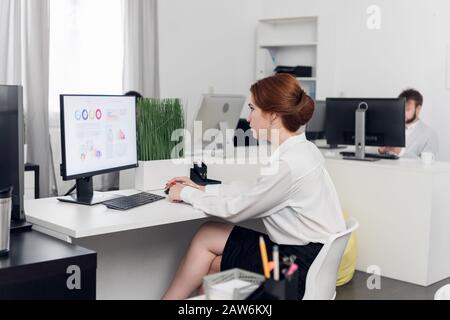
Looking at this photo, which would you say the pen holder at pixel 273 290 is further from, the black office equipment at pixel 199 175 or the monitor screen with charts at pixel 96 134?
the black office equipment at pixel 199 175

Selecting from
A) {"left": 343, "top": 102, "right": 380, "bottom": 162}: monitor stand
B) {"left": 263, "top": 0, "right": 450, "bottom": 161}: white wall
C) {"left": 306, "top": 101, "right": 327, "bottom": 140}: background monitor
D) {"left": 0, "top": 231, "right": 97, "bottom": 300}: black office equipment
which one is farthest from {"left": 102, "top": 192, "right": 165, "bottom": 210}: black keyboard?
{"left": 263, "top": 0, "right": 450, "bottom": 161}: white wall

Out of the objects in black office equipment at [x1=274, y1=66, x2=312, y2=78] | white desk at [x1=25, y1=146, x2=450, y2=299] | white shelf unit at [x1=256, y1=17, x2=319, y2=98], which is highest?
white shelf unit at [x1=256, y1=17, x2=319, y2=98]

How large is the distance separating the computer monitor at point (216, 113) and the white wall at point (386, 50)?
2.38 metres

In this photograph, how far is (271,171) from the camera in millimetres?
2332

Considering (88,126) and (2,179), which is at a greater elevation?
(88,126)

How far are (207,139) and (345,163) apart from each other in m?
0.97

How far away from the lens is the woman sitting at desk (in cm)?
229

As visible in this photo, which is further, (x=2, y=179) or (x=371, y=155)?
(x=371, y=155)

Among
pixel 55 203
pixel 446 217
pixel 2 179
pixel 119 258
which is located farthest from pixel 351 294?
pixel 2 179

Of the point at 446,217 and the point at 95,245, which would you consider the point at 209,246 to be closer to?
the point at 95,245

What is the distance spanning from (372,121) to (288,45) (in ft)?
9.24

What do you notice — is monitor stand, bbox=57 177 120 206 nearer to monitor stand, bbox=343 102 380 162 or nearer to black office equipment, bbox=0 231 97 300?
black office equipment, bbox=0 231 97 300

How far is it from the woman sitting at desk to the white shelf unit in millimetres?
4376

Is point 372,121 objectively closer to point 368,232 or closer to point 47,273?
point 368,232
